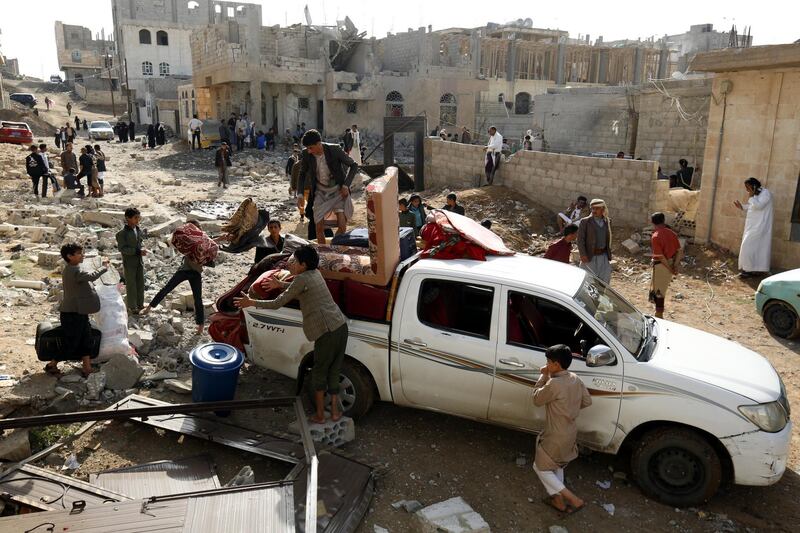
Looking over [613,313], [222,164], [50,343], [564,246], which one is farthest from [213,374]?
[222,164]

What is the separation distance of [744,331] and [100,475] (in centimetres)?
822

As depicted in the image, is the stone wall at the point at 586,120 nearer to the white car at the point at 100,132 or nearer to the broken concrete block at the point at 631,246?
the broken concrete block at the point at 631,246

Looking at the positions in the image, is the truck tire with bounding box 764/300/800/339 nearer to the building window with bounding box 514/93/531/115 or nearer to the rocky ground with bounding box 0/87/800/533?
the rocky ground with bounding box 0/87/800/533

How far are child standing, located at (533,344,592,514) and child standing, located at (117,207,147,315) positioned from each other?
534 cm

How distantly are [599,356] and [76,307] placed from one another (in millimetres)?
4658

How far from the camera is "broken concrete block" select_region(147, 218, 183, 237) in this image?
37.3 ft

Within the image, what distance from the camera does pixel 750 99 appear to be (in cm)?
1088

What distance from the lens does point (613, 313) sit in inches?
196

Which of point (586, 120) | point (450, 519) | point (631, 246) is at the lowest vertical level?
point (450, 519)

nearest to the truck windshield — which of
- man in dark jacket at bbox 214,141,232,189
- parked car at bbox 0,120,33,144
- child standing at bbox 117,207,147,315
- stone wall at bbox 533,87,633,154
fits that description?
child standing at bbox 117,207,147,315

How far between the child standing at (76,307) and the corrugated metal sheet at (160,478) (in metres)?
1.78

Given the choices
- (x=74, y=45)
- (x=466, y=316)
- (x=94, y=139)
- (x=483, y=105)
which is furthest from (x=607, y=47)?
(x=74, y=45)

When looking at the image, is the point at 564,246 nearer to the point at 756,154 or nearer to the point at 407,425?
the point at 407,425

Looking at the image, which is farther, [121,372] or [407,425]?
[121,372]
